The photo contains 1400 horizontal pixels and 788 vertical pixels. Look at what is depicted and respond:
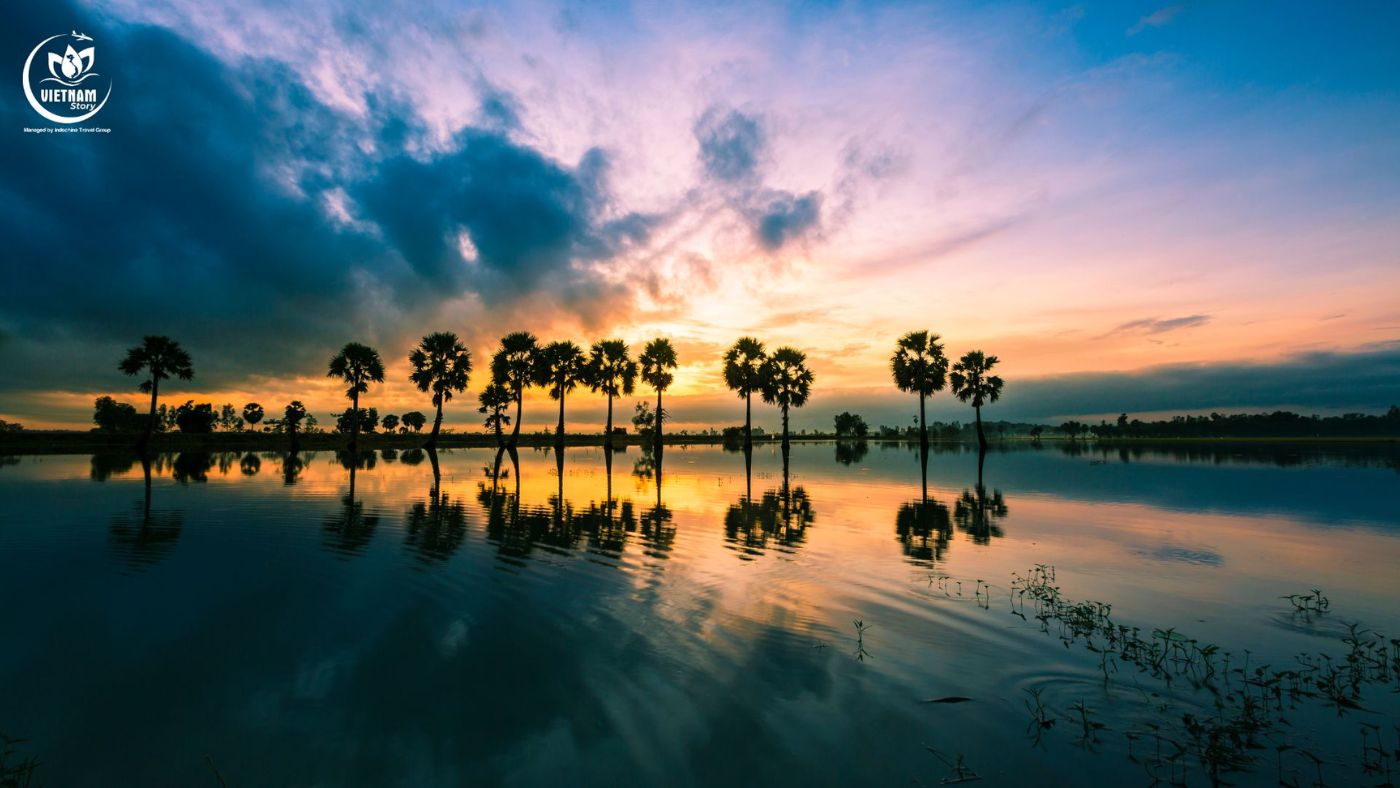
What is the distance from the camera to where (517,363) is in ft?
234

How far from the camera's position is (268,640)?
23.6ft

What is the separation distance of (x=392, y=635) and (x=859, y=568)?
8.54m

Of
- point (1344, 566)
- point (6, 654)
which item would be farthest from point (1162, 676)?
point (6, 654)

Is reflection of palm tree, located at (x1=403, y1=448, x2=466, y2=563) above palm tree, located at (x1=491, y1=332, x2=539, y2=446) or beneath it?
beneath

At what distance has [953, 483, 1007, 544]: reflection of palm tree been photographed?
50.3 feet

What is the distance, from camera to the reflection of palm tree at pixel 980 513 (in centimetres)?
1534

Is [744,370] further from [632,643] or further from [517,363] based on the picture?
[632,643]

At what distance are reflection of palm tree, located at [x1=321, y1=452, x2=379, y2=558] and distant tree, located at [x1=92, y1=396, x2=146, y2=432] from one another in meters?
122

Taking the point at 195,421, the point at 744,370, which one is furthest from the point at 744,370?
the point at 195,421

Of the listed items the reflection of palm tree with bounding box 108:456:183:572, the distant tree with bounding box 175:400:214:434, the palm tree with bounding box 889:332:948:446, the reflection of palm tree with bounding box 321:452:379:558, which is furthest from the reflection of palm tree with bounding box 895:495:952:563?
the distant tree with bounding box 175:400:214:434

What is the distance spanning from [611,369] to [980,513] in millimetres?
60680

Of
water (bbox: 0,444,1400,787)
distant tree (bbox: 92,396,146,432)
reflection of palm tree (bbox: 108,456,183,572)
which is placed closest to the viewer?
water (bbox: 0,444,1400,787)

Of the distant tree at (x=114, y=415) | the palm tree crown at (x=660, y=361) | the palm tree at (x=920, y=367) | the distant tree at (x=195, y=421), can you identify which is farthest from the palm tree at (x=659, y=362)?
the distant tree at (x=114, y=415)

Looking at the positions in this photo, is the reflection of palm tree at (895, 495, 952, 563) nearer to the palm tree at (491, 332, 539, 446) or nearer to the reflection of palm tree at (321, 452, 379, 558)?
→ the reflection of palm tree at (321, 452, 379, 558)
